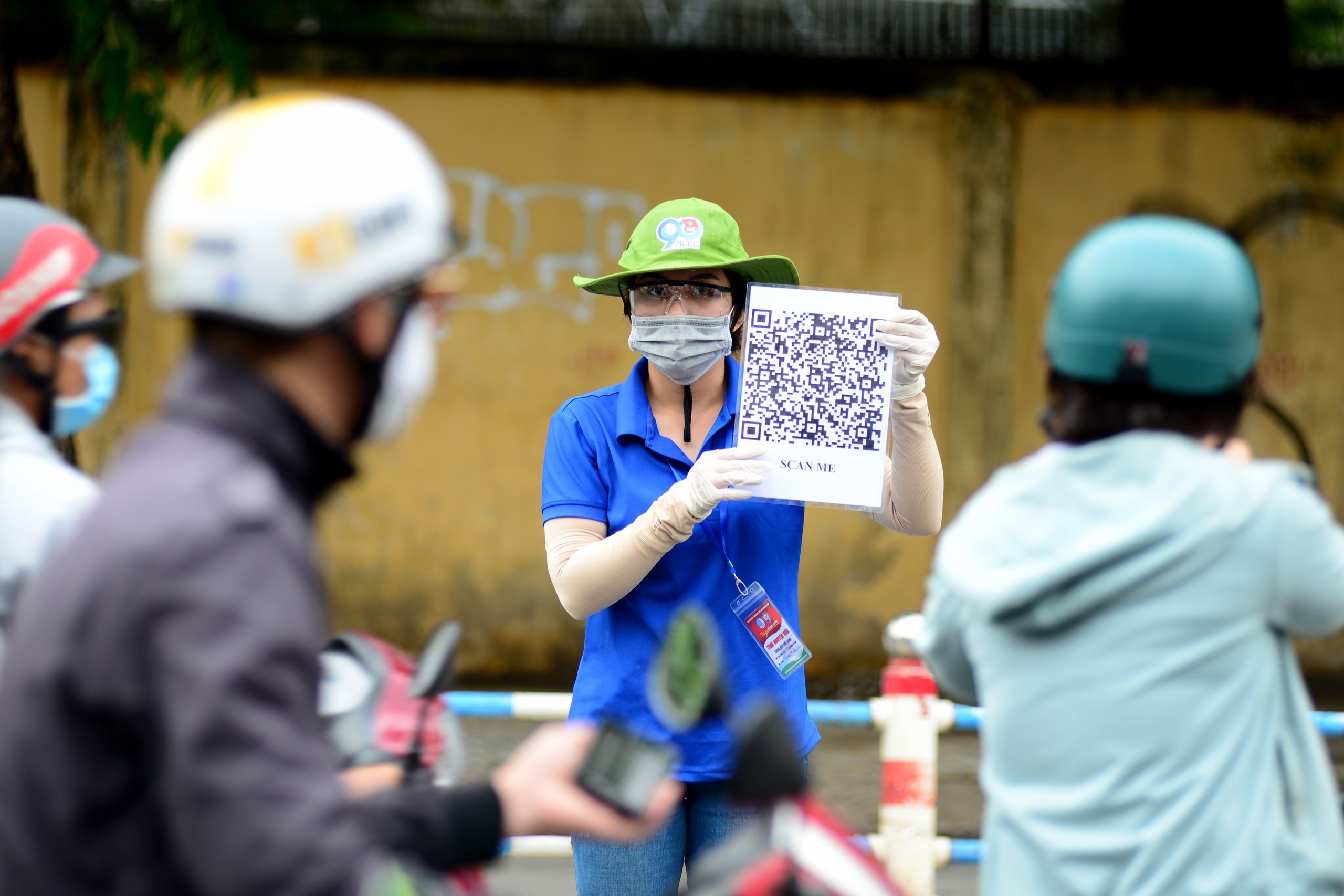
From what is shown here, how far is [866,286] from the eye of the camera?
976 cm

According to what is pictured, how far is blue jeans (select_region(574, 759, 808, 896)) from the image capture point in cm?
316

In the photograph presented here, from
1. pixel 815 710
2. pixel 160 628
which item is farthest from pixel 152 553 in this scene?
pixel 815 710

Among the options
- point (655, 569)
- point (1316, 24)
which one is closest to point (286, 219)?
point (655, 569)

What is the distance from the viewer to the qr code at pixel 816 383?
10.9ft

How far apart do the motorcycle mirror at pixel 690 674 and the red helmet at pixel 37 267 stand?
1.39 m

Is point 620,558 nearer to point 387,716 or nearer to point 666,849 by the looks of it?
point 666,849

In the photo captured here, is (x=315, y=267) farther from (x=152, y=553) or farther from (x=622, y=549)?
(x=622, y=549)

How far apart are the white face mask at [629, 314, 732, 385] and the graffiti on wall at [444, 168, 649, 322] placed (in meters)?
6.19

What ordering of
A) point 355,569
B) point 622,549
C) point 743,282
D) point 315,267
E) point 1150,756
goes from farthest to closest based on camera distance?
1. point 355,569
2. point 743,282
3. point 622,549
4. point 1150,756
5. point 315,267

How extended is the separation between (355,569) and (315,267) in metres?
8.36

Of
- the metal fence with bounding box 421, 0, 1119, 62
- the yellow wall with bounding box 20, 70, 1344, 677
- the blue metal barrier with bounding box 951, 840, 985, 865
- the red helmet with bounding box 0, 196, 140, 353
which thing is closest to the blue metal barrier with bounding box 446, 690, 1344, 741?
the blue metal barrier with bounding box 951, 840, 985, 865

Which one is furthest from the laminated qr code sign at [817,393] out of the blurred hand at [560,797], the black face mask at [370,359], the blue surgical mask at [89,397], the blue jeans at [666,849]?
the black face mask at [370,359]

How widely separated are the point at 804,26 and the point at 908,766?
21.5 feet

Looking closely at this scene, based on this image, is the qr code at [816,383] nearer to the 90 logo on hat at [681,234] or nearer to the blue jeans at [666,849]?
the 90 logo on hat at [681,234]
